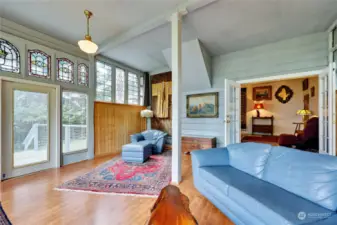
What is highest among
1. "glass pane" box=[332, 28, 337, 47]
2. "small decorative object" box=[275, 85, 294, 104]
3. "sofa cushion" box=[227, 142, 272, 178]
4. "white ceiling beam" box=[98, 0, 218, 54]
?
"white ceiling beam" box=[98, 0, 218, 54]

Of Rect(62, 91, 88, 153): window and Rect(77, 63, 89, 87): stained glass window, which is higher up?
Rect(77, 63, 89, 87): stained glass window

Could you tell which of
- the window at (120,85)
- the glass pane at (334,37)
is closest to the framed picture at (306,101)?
the glass pane at (334,37)

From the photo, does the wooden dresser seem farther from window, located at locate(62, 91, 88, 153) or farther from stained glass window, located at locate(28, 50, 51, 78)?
stained glass window, located at locate(28, 50, 51, 78)

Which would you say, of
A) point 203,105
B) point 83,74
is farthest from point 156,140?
point 83,74

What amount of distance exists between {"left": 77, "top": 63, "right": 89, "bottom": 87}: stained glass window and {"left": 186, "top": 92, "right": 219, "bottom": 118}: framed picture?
3.19m

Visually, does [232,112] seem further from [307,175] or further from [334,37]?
[307,175]

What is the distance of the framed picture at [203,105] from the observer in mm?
4938

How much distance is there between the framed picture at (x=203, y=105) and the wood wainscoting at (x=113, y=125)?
82.4 inches

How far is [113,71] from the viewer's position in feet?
17.6

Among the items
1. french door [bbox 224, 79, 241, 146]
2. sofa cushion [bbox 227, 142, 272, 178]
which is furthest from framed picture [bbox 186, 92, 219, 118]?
sofa cushion [bbox 227, 142, 272, 178]

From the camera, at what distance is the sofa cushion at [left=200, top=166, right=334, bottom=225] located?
1.26 metres

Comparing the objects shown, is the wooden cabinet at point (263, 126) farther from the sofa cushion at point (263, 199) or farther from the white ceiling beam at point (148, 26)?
the white ceiling beam at point (148, 26)

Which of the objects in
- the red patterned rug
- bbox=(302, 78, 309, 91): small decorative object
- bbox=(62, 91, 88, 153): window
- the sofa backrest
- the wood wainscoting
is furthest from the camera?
bbox=(302, 78, 309, 91): small decorative object

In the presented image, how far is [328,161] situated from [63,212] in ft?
9.85
